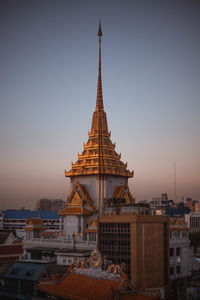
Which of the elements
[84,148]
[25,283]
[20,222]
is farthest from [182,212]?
[25,283]

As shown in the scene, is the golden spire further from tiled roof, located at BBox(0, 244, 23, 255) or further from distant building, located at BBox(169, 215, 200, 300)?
tiled roof, located at BBox(0, 244, 23, 255)

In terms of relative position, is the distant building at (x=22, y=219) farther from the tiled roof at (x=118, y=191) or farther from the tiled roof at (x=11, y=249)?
the tiled roof at (x=118, y=191)

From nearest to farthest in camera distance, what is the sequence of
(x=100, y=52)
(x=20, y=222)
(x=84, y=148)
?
(x=84, y=148), (x=100, y=52), (x=20, y=222)

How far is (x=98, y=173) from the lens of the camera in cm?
6569

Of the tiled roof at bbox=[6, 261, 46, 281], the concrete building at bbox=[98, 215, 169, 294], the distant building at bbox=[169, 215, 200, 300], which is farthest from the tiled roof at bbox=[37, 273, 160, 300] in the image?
the distant building at bbox=[169, 215, 200, 300]

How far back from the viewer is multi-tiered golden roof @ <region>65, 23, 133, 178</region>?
66.8 m

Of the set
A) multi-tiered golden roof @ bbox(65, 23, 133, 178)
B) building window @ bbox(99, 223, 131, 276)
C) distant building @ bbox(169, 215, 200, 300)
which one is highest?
multi-tiered golden roof @ bbox(65, 23, 133, 178)

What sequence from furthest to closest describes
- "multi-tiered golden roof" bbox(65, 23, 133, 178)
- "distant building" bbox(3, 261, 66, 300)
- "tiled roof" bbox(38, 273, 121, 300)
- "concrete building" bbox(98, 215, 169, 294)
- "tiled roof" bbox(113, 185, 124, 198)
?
"multi-tiered golden roof" bbox(65, 23, 133, 178) → "tiled roof" bbox(113, 185, 124, 198) → "concrete building" bbox(98, 215, 169, 294) → "distant building" bbox(3, 261, 66, 300) → "tiled roof" bbox(38, 273, 121, 300)

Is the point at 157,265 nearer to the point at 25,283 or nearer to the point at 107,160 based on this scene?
the point at 25,283

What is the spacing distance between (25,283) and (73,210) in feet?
95.4

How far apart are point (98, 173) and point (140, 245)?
21842 mm

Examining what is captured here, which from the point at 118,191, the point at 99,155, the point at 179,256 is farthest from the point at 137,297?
the point at 99,155

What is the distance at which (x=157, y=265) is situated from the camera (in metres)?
46.6

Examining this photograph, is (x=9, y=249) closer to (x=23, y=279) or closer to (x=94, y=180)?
(x=94, y=180)
